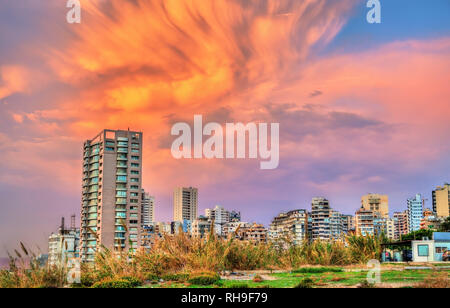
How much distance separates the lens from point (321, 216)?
533 ft

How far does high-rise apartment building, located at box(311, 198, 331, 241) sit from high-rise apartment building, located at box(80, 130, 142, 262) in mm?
79939

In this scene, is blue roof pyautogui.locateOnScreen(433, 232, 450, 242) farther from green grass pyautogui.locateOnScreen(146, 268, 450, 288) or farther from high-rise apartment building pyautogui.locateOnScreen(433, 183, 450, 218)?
high-rise apartment building pyautogui.locateOnScreen(433, 183, 450, 218)

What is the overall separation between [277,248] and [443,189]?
643 feet

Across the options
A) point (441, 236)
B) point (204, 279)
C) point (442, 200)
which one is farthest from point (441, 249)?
point (442, 200)

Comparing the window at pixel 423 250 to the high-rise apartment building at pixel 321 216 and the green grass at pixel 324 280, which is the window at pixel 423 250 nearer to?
the green grass at pixel 324 280

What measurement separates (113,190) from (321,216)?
288 feet

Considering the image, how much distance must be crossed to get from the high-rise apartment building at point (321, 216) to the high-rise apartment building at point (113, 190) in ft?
262

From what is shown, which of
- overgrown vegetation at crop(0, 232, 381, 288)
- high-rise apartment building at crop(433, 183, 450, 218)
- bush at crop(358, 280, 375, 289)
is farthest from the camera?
high-rise apartment building at crop(433, 183, 450, 218)

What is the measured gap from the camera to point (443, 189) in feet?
633

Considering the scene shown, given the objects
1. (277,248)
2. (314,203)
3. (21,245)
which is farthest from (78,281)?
(314,203)

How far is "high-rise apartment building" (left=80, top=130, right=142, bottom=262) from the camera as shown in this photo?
94125mm

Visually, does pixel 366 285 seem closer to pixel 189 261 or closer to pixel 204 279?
pixel 204 279

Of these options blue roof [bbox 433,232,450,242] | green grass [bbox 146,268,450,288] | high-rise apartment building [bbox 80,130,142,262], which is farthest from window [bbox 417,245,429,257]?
high-rise apartment building [bbox 80,130,142,262]

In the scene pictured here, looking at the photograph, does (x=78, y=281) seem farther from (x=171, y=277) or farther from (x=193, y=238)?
(x=193, y=238)
